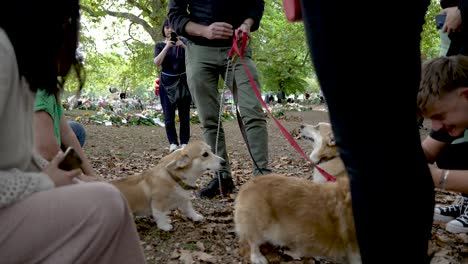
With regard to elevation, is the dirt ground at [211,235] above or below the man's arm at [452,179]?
below

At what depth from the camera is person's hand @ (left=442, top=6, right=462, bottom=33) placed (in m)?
2.79

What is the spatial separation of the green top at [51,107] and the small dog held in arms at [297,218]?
4.12ft

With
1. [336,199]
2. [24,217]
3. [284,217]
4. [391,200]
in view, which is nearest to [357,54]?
[391,200]

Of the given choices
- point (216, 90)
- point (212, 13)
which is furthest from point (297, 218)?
point (212, 13)

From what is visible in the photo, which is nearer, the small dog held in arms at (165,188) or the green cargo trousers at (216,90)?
the small dog held in arms at (165,188)

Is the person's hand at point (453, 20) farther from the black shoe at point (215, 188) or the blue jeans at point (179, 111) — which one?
the blue jeans at point (179, 111)

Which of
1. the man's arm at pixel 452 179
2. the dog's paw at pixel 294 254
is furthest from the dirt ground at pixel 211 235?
the man's arm at pixel 452 179

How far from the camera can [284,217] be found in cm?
251

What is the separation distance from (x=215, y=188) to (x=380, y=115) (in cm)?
332

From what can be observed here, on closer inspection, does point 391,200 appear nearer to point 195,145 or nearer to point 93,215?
point 93,215

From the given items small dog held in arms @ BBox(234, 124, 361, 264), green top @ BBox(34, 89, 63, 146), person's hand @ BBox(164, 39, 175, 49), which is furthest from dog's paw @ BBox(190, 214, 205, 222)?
person's hand @ BBox(164, 39, 175, 49)

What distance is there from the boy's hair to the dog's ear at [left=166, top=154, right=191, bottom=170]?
2117mm

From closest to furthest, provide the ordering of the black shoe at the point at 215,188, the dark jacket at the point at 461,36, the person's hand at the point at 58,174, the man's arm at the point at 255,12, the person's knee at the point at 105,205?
the person's knee at the point at 105,205
the person's hand at the point at 58,174
the dark jacket at the point at 461,36
the man's arm at the point at 255,12
the black shoe at the point at 215,188

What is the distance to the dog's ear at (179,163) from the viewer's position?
11.7 ft
